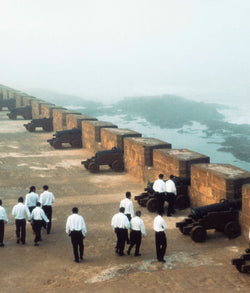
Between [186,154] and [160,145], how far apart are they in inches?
50.0

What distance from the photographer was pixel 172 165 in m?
10.2

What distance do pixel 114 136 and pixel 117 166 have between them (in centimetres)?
112

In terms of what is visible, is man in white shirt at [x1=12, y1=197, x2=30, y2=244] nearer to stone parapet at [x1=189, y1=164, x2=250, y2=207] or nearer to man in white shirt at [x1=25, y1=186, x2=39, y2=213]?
man in white shirt at [x1=25, y1=186, x2=39, y2=213]

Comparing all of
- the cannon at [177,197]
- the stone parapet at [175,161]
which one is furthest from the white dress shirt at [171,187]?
the stone parapet at [175,161]

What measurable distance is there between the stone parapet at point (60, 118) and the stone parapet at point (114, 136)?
4.92 meters

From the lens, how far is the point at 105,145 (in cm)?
1469

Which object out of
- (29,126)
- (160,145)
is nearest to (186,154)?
(160,145)

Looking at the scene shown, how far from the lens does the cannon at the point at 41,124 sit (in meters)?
20.8

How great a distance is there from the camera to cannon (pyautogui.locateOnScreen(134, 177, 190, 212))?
9.18m

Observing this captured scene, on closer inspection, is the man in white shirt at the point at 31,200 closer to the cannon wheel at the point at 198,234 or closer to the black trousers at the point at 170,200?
the black trousers at the point at 170,200

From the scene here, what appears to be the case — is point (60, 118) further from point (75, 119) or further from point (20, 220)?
point (20, 220)

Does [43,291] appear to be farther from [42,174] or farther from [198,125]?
[198,125]

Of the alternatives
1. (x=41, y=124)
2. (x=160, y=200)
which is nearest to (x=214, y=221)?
(x=160, y=200)

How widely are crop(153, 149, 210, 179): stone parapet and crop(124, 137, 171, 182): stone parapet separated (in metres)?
0.43
